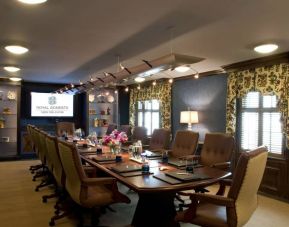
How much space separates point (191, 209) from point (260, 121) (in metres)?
3.12

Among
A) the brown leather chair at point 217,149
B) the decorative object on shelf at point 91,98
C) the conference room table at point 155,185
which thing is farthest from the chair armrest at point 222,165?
the decorative object on shelf at point 91,98

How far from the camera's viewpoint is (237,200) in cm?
223

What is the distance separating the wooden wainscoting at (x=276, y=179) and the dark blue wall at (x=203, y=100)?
1362 millimetres

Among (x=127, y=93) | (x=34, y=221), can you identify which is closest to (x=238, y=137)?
(x=34, y=221)

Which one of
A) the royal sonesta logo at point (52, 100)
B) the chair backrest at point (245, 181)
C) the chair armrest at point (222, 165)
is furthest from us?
the royal sonesta logo at point (52, 100)

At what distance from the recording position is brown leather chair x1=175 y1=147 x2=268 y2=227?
220 cm

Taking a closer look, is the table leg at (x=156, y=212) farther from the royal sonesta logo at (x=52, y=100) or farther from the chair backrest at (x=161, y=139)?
the royal sonesta logo at (x=52, y=100)

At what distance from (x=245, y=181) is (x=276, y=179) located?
113 inches

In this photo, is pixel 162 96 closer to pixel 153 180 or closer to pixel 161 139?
pixel 161 139

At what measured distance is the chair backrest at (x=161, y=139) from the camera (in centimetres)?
509

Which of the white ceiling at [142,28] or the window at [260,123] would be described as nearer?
the white ceiling at [142,28]

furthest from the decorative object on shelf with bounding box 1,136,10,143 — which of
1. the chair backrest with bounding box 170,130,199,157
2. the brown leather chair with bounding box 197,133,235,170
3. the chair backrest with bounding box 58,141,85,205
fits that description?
the brown leather chair with bounding box 197,133,235,170

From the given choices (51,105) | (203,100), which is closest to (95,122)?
(51,105)

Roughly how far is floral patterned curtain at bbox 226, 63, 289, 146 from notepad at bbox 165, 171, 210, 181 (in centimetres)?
239
